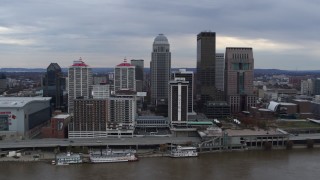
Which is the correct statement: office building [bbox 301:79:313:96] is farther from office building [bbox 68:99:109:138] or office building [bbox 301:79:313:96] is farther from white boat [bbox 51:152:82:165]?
white boat [bbox 51:152:82:165]

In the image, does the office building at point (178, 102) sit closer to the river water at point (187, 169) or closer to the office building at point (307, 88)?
the river water at point (187, 169)

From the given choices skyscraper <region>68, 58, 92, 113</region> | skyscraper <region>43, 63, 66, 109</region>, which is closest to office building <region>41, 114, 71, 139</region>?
skyscraper <region>68, 58, 92, 113</region>

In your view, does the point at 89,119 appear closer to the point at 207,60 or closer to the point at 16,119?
the point at 16,119

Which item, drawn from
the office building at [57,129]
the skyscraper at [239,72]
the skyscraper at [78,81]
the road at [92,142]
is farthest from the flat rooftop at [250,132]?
the skyscraper at [78,81]

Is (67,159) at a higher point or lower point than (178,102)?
lower

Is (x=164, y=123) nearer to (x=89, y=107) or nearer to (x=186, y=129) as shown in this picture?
(x=186, y=129)

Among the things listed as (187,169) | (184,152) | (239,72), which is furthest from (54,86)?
(187,169)

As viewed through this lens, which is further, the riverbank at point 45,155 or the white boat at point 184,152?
the white boat at point 184,152
